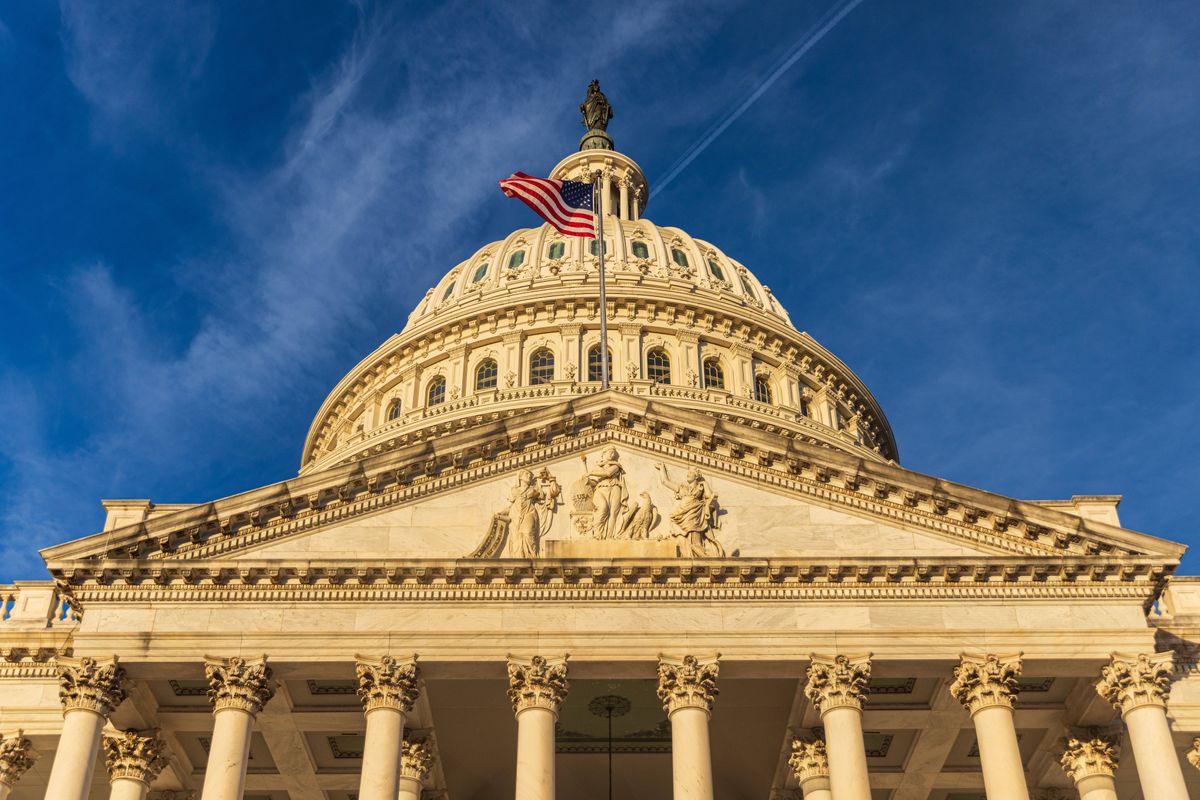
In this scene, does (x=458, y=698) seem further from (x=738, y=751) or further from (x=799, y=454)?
(x=799, y=454)

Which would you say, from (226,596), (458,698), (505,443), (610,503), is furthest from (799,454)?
(226,596)

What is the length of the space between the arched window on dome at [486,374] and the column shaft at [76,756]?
36162 millimetres

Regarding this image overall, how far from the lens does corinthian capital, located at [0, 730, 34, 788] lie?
3606 centimetres

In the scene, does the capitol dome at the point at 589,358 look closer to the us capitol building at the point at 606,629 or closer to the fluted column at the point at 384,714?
the us capitol building at the point at 606,629

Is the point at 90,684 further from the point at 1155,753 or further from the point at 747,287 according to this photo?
the point at 747,287

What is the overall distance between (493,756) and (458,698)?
358 centimetres

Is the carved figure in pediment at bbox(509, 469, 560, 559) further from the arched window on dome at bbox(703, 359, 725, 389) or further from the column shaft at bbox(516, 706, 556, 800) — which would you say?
the arched window on dome at bbox(703, 359, 725, 389)

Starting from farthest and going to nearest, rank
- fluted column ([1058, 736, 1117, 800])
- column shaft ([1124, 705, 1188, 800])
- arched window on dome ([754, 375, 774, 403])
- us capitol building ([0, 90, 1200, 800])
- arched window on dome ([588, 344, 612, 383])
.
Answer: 1. arched window on dome ([754, 375, 774, 403])
2. arched window on dome ([588, 344, 612, 383])
3. fluted column ([1058, 736, 1117, 800])
4. us capitol building ([0, 90, 1200, 800])
5. column shaft ([1124, 705, 1188, 800])

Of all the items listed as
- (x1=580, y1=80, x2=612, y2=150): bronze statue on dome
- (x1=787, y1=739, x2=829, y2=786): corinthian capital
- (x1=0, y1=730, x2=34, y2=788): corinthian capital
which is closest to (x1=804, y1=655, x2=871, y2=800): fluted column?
(x1=787, y1=739, x2=829, y2=786): corinthian capital

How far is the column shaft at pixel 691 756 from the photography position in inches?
1230

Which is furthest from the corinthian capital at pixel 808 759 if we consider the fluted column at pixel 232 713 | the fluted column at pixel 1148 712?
the fluted column at pixel 232 713

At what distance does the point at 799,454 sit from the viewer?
35875 mm

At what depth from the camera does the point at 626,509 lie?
116 feet

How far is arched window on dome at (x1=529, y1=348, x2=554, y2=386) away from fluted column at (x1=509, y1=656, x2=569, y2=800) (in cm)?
3317
